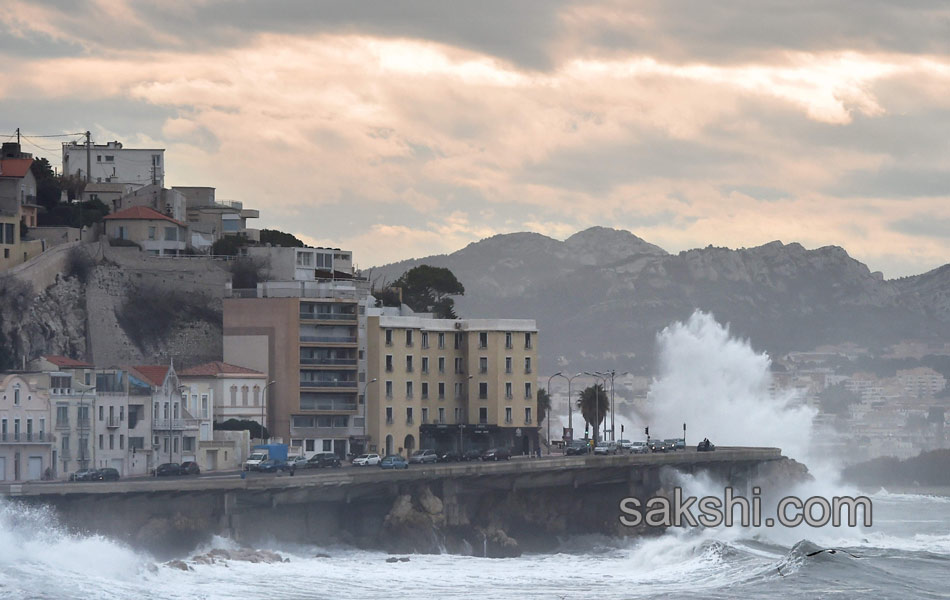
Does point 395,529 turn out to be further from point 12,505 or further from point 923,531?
point 923,531

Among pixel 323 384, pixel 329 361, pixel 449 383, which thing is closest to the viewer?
pixel 323 384

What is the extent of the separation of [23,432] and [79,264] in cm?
3197

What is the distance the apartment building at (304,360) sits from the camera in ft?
391

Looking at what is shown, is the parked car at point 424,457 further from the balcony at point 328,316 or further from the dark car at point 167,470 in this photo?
the dark car at point 167,470

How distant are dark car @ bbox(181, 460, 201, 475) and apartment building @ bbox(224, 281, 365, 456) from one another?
18.7 meters

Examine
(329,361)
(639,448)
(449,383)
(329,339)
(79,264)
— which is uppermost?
(79,264)

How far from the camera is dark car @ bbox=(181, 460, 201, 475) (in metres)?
98.3

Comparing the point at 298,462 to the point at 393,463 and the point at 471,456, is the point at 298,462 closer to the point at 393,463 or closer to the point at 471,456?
the point at 393,463

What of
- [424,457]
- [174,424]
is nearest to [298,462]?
[174,424]

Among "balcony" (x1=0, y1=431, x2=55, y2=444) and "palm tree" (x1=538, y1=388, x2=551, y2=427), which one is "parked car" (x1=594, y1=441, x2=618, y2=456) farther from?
"balcony" (x1=0, y1=431, x2=55, y2=444)

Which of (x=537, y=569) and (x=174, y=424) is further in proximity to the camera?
(x=174, y=424)

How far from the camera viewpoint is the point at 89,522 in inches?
3317

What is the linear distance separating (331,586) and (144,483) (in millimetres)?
11272

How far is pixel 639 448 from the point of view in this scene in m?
128
